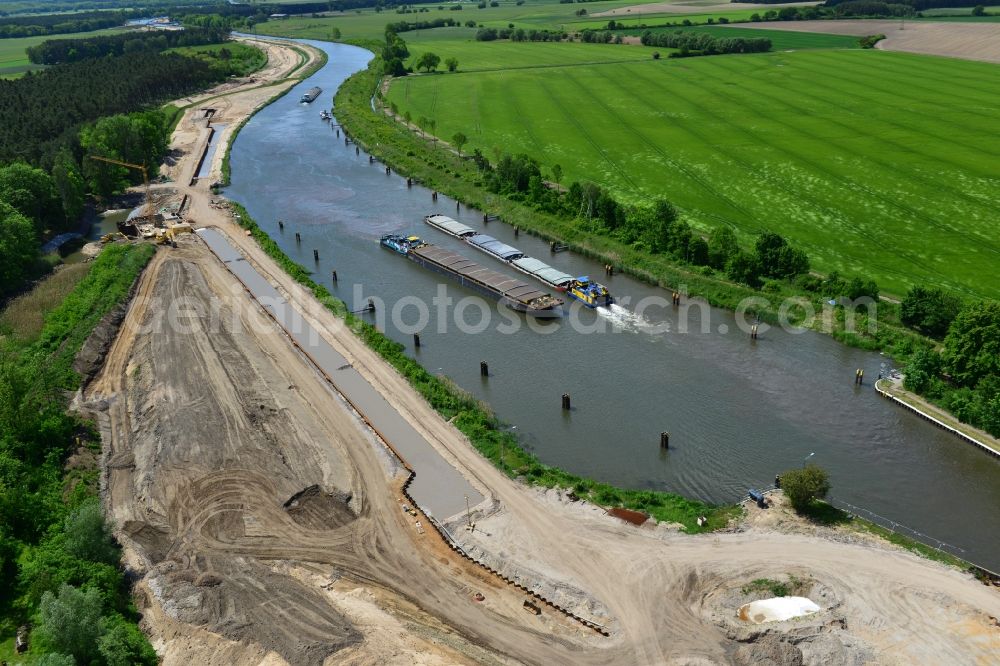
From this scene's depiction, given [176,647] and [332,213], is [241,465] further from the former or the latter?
[332,213]

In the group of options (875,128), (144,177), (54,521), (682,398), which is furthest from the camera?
(875,128)

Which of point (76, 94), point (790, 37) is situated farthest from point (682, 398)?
point (790, 37)

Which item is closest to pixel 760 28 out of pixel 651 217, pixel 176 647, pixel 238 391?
pixel 651 217

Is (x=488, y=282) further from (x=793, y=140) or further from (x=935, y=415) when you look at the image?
(x=793, y=140)

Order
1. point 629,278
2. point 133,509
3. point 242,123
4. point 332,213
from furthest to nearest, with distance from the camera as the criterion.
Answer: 1. point 242,123
2. point 332,213
3. point 629,278
4. point 133,509

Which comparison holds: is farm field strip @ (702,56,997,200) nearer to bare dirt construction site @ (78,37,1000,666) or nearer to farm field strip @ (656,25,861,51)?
farm field strip @ (656,25,861,51)

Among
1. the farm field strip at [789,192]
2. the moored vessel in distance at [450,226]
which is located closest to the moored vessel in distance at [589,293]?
the moored vessel in distance at [450,226]

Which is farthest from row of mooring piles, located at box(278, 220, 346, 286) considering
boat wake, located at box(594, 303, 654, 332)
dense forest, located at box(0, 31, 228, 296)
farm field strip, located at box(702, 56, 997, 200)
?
farm field strip, located at box(702, 56, 997, 200)
